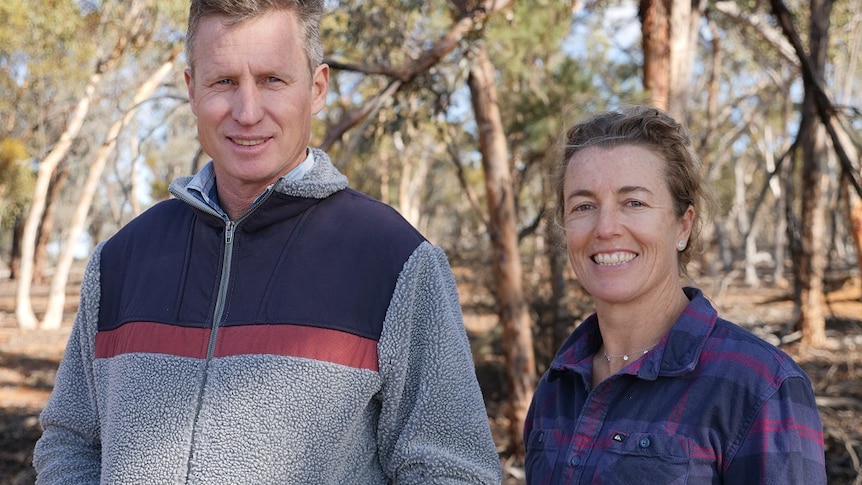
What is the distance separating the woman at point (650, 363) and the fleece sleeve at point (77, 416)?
98cm

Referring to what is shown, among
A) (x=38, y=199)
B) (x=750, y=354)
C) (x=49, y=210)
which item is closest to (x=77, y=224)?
(x=38, y=199)

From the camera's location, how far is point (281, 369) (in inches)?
62.4

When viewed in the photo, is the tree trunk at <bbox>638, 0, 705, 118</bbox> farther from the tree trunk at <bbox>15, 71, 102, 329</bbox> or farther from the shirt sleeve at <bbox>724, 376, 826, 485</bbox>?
the tree trunk at <bbox>15, 71, 102, 329</bbox>

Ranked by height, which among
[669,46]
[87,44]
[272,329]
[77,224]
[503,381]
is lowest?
[503,381]

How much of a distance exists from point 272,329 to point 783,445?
0.96 m

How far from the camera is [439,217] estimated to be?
4597cm

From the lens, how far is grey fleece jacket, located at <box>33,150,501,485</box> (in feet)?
5.14

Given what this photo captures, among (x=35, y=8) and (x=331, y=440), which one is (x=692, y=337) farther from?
(x=35, y=8)

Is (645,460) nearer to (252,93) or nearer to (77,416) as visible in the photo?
(252,93)

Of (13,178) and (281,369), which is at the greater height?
(13,178)

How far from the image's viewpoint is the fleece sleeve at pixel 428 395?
5.17 feet

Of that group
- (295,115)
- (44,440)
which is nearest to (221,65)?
(295,115)

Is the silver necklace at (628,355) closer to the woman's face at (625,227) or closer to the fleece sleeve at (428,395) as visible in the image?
the woman's face at (625,227)

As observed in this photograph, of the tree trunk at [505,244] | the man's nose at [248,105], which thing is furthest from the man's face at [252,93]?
the tree trunk at [505,244]
